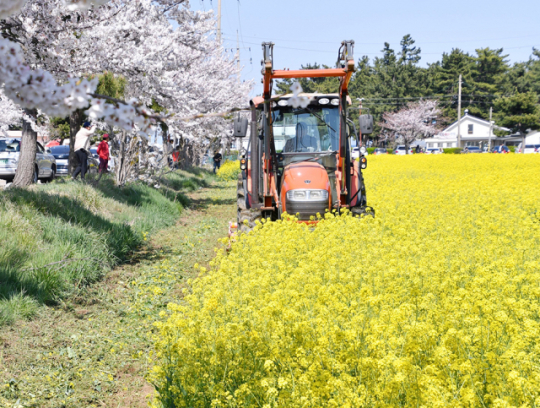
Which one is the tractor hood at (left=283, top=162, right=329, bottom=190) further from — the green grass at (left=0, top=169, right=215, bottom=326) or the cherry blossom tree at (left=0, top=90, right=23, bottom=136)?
the cherry blossom tree at (left=0, top=90, right=23, bottom=136)

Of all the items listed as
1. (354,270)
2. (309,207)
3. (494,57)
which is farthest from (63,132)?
(494,57)

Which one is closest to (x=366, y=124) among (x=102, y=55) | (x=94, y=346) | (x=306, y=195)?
(x=306, y=195)

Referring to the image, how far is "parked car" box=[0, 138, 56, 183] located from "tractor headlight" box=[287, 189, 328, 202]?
12.4 meters

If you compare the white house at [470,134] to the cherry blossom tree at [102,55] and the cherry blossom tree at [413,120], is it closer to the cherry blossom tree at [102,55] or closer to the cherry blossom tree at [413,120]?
the cherry blossom tree at [413,120]

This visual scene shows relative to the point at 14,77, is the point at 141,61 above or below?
above

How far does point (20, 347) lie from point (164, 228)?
7.07m

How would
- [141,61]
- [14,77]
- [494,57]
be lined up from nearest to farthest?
1. [14,77]
2. [141,61]
3. [494,57]

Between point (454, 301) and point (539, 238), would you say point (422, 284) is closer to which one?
point (454, 301)

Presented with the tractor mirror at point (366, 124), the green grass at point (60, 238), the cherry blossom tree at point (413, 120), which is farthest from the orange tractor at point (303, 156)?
the cherry blossom tree at point (413, 120)

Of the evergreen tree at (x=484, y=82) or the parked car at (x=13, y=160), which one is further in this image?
the evergreen tree at (x=484, y=82)

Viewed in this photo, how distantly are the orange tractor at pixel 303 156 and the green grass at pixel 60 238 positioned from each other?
2270 mm

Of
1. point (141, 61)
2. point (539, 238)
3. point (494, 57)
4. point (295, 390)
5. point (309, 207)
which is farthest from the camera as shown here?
point (494, 57)

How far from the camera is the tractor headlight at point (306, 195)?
8469 mm

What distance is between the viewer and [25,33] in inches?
388
